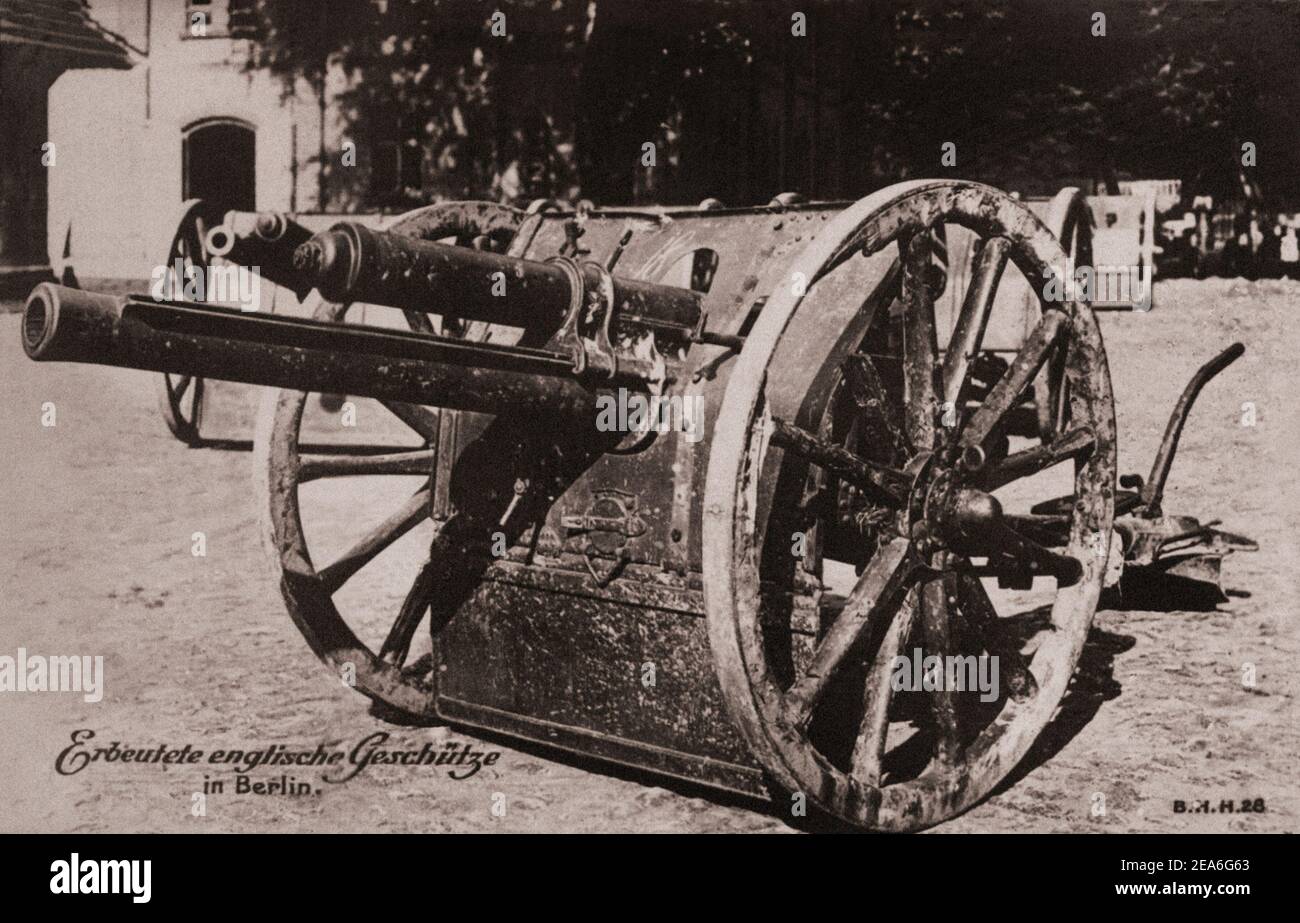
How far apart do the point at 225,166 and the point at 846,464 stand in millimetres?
22991

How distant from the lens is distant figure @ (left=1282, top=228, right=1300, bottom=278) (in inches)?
525

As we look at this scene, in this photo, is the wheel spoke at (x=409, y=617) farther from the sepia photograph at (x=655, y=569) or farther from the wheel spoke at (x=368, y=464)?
the wheel spoke at (x=368, y=464)

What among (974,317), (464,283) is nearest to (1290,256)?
(974,317)

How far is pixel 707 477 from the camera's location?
3.51m

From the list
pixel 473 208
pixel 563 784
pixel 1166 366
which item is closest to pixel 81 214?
pixel 1166 366

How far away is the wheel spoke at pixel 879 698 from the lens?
3.98 m

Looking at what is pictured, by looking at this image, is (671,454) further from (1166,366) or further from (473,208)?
(1166,366)

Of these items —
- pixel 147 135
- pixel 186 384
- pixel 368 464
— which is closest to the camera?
pixel 368 464

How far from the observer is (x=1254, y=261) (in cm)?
1396

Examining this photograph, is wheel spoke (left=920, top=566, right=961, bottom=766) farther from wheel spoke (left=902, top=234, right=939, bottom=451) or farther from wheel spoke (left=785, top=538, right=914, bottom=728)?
wheel spoke (left=902, top=234, right=939, bottom=451)

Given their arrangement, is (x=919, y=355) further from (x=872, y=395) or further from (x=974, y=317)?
(x=974, y=317)

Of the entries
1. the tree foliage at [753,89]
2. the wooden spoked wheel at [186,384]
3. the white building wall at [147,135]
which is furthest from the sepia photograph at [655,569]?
the white building wall at [147,135]

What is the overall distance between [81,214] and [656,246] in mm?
16247

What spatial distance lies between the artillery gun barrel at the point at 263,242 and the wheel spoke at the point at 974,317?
75.4 inches
